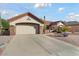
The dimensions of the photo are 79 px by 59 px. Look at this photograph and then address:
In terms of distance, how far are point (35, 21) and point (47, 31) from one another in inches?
21.2

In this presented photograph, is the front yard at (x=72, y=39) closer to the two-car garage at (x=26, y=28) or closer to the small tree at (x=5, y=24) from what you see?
the two-car garage at (x=26, y=28)

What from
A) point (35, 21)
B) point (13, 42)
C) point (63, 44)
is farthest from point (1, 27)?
point (63, 44)

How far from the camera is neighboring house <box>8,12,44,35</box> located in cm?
794

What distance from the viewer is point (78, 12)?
779 centimetres

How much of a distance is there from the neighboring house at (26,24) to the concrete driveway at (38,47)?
23 cm

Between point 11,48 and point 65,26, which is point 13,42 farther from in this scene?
point 65,26

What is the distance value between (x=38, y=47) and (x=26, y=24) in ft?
3.14

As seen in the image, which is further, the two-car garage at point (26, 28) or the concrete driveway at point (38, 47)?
the two-car garage at point (26, 28)

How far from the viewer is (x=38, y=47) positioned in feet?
25.9

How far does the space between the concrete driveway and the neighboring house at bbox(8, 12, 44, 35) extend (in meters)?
0.23

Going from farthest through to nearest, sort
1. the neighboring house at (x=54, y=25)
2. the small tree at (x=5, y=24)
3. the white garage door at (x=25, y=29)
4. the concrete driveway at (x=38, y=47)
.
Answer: the white garage door at (x=25, y=29)
the neighboring house at (x=54, y=25)
the small tree at (x=5, y=24)
the concrete driveway at (x=38, y=47)

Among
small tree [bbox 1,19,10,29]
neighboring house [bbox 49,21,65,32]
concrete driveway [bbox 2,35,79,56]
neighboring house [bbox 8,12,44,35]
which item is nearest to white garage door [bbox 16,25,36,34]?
neighboring house [bbox 8,12,44,35]

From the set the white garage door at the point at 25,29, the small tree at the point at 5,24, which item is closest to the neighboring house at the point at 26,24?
the white garage door at the point at 25,29

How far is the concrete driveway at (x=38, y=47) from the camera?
7.68 metres
